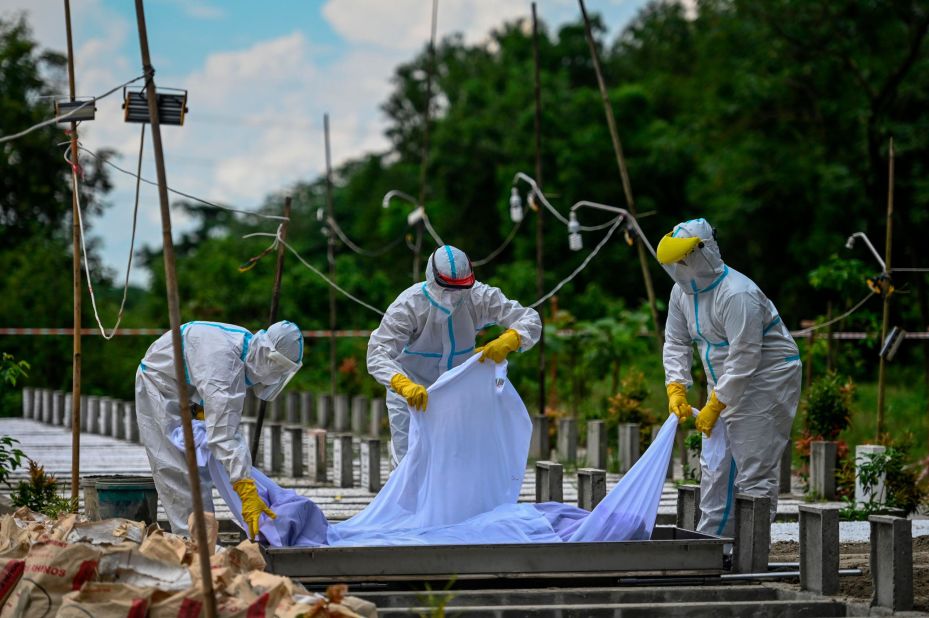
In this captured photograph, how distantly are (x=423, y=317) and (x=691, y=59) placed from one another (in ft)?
88.9

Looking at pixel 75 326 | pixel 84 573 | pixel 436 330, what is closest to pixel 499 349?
pixel 436 330

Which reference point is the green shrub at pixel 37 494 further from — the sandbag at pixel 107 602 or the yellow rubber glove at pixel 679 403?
the yellow rubber glove at pixel 679 403

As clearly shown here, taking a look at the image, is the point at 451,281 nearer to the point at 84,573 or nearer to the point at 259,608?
the point at 84,573

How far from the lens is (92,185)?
1246 inches

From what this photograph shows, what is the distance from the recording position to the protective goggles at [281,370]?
7.08 metres

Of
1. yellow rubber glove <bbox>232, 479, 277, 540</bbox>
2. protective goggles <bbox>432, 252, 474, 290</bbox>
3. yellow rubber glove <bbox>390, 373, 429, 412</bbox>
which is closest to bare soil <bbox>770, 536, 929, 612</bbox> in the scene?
yellow rubber glove <bbox>390, 373, 429, 412</bbox>

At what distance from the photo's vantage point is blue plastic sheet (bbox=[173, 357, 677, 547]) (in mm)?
6965

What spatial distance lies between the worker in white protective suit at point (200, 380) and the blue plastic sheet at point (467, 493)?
147mm

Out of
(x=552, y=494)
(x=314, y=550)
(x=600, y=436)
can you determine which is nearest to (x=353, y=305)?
(x=600, y=436)

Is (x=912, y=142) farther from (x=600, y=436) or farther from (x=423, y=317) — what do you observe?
(x=423, y=317)

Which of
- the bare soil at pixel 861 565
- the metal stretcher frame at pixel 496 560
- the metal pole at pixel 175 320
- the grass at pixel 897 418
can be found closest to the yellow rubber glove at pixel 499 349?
the metal stretcher frame at pixel 496 560

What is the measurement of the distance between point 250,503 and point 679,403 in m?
2.53

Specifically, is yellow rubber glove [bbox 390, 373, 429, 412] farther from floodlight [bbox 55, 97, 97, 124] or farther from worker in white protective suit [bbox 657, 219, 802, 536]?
floodlight [bbox 55, 97, 97, 124]

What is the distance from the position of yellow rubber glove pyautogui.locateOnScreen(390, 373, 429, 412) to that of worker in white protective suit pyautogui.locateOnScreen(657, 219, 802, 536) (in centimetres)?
142
